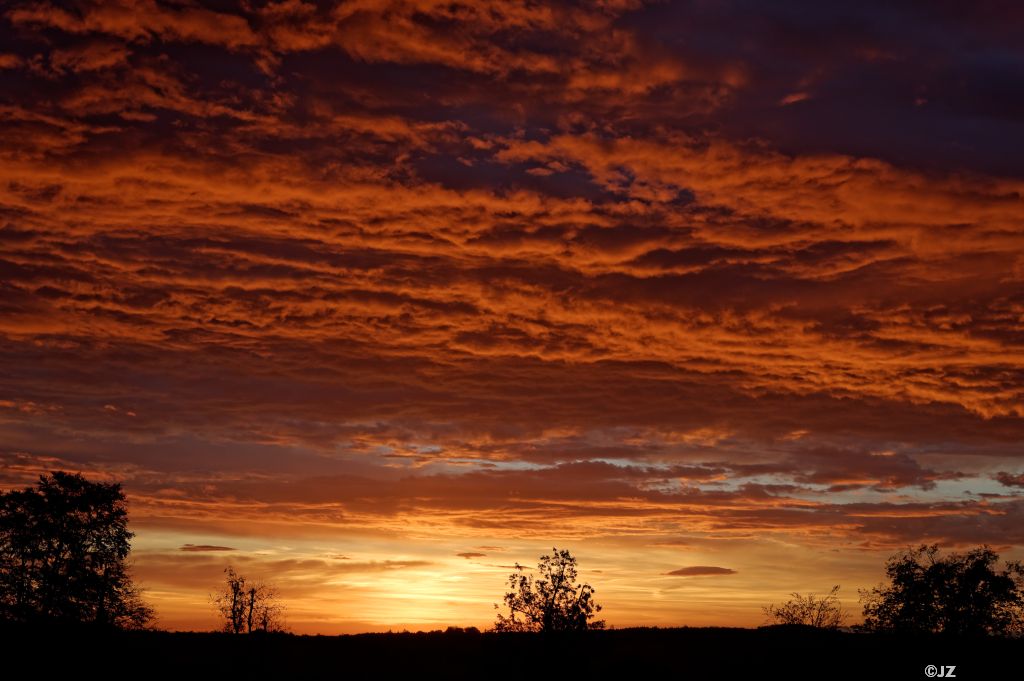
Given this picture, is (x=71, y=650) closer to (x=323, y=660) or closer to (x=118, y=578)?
(x=323, y=660)

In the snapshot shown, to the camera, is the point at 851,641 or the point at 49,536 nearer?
the point at 851,641

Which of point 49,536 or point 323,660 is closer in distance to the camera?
point 323,660

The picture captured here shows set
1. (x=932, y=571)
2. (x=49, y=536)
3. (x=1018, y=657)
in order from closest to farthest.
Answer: (x=1018, y=657), (x=49, y=536), (x=932, y=571)

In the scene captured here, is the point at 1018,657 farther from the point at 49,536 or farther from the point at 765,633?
the point at 49,536

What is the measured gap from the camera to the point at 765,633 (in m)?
60.3

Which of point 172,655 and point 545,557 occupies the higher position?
point 545,557

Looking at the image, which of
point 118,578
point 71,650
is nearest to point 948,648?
point 71,650

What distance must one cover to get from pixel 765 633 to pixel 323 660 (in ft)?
88.5

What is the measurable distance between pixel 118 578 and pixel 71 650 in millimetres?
18383

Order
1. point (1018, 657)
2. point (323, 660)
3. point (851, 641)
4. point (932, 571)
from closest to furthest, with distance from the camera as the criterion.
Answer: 1. point (323, 660)
2. point (1018, 657)
3. point (851, 641)
4. point (932, 571)

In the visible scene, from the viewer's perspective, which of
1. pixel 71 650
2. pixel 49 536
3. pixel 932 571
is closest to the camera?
pixel 71 650

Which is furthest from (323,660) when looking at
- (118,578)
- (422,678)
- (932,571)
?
(932,571)

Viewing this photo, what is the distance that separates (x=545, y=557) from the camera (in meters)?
49.8

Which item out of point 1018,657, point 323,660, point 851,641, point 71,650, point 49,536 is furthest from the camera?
point 49,536
